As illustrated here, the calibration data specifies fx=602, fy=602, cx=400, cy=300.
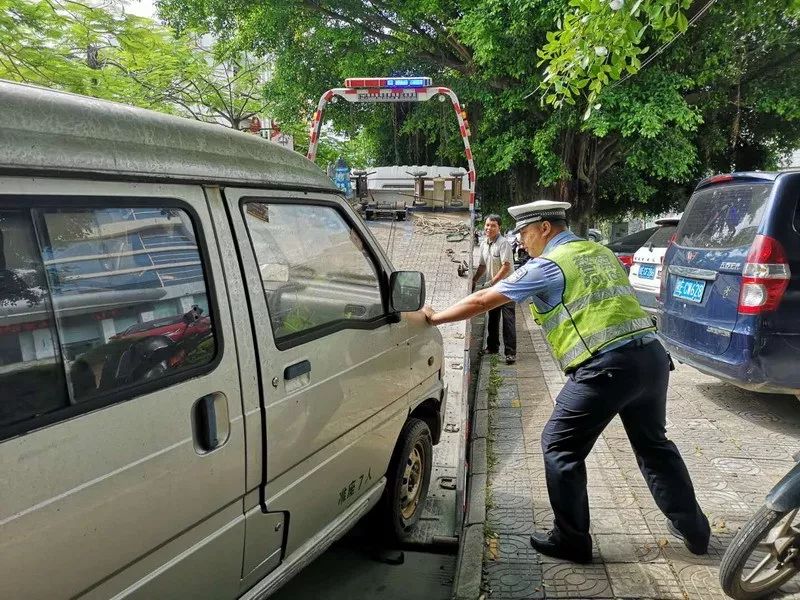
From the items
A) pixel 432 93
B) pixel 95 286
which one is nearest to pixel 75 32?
pixel 432 93

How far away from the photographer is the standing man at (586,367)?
2.67m

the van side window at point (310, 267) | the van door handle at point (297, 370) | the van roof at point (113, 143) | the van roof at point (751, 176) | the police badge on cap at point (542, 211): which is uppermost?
the van roof at point (113, 143)

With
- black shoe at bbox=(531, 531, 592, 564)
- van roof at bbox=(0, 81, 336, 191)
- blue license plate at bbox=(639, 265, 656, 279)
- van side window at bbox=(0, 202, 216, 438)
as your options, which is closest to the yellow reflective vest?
black shoe at bbox=(531, 531, 592, 564)

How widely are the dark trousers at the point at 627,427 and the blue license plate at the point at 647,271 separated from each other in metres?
4.03

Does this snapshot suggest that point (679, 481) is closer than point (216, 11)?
Yes

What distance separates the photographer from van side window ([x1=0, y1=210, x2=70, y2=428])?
1.33 metres

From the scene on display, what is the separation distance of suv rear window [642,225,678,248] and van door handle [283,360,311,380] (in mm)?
6019

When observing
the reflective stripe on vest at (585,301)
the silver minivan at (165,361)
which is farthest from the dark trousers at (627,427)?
the silver minivan at (165,361)

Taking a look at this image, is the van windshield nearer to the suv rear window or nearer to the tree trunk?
the suv rear window

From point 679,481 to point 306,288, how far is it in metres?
1.97

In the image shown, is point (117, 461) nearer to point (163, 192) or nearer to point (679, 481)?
point (163, 192)

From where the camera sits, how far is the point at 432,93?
271 inches

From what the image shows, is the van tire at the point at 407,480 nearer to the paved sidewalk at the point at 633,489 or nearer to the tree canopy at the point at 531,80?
the paved sidewalk at the point at 633,489

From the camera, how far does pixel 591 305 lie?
8.80 ft
